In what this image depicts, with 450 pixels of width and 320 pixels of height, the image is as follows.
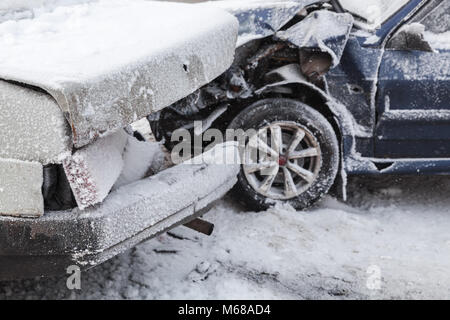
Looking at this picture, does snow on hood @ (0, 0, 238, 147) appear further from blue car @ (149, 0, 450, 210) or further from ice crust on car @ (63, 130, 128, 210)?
blue car @ (149, 0, 450, 210)

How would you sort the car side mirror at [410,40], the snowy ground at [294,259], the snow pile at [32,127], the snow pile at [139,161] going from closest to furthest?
the snow pile at [32,127] → the snow pile at [139,161] → the snowy ground at [294,259] → the car side mirror at [410,40]

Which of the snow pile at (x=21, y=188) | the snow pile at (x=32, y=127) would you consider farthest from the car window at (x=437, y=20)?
the snow pile at (x=21, y=188)

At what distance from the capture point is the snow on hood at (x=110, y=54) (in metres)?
1.90

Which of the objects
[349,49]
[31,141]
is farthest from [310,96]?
[31,141]

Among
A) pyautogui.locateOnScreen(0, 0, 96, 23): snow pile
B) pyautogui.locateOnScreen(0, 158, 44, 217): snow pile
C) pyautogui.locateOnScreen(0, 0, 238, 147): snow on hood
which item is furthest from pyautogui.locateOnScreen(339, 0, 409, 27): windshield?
pyautogui.locateOnScreen(0, 158, 44, 217): snow pile

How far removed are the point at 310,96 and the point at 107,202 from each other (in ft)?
6.58

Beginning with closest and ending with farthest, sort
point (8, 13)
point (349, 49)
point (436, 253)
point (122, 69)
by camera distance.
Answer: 1. point (122, 69)
2. point (8, 13)
3. point (436, 253)
4. point (349, 49)

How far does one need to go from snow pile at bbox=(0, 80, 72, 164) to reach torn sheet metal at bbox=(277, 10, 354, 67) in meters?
2.05

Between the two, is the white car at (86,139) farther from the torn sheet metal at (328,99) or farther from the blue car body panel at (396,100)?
the blue car body panel at (396,100)

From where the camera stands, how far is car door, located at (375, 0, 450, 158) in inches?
134

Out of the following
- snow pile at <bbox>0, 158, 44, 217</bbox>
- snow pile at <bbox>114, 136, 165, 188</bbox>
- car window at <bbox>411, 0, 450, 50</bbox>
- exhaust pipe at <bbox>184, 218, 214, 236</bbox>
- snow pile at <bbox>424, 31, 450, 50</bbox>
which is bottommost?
exhaust pipe at <bbox>184, 218, 214, 236</bbox>

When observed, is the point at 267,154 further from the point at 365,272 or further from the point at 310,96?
the point at 365,272

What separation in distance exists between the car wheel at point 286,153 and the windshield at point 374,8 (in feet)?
2.66

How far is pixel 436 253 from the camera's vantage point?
126 inches
